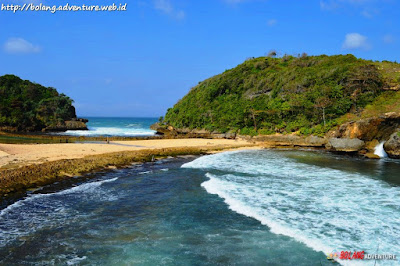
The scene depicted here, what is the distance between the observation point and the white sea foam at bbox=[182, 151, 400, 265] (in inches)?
339

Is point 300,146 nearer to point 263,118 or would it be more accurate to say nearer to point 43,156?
point 263,118

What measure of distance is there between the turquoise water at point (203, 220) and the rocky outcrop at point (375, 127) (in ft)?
48.9

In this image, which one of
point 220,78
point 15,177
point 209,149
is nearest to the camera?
point 15,177

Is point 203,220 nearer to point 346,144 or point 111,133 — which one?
point 346,144

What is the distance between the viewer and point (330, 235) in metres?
8.82

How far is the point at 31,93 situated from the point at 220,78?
57.4m

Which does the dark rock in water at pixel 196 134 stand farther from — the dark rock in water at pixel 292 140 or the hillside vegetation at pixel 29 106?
the hillside vegetation at pixel 29 106

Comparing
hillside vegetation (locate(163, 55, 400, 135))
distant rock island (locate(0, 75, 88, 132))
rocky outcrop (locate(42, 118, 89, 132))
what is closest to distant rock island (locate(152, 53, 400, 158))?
hillside vegetation (locate(163, 55, 400, 135))

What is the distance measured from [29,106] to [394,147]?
79.2 metres

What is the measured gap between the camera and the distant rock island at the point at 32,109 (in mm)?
60438

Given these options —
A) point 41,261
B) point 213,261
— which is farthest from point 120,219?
point 213,261

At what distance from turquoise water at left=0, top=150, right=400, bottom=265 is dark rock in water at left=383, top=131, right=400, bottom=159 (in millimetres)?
10726

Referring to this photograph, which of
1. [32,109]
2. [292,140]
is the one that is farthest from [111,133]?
[292,140]

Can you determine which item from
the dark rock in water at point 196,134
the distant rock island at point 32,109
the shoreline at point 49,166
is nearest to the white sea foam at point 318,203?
the shoreline at point 49,166
